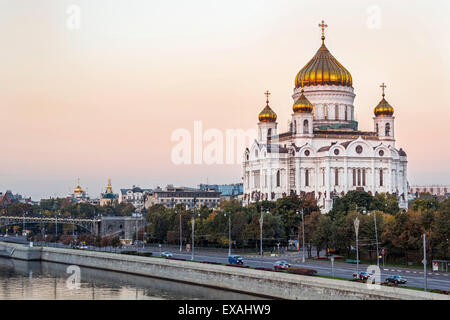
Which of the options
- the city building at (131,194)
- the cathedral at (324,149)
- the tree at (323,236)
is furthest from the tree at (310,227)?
the city building at (131,194)

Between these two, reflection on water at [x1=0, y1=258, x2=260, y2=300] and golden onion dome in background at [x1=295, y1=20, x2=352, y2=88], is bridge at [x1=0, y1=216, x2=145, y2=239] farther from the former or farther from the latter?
reflection on water at [x1=0, y1=258, x2=260, y2=300]

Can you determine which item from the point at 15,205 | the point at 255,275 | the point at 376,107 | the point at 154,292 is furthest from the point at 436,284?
the point at 15,205

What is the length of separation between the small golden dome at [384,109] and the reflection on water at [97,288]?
43952 mm

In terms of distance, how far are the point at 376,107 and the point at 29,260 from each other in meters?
45.3

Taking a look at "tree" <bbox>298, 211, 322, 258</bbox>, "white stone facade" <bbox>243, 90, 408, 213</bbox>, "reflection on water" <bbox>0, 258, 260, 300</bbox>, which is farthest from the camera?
"white stone facade" <bbox>243, 90, 408, 213</bbox>

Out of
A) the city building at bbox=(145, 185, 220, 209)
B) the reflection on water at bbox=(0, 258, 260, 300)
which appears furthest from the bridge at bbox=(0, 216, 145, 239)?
the reflection on water at bbox=(0, 258, 260, 300)

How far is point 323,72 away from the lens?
3698 inches

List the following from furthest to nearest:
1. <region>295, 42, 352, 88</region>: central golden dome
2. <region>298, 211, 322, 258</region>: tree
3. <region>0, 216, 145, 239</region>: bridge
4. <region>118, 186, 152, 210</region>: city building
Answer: <region>118, 186, 152, 210</region>: city building → <region>0, 216, 145, 239</region>: bridge → <region>295, 42, 352, 88</region>: central golden dome → <region>298, 211, 322, 258</region>: tree

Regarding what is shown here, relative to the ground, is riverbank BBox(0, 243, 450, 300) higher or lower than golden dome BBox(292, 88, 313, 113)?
lower

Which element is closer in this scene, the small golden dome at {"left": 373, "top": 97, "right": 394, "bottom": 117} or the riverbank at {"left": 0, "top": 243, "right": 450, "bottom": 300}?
the riverbank at {"left": 0, "top": 243, "right": 450, "bottom": 300}

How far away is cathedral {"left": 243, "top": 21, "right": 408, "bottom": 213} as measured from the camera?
288ft

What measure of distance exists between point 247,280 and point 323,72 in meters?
53.6

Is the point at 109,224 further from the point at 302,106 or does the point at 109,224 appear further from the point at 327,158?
the point at 327,158

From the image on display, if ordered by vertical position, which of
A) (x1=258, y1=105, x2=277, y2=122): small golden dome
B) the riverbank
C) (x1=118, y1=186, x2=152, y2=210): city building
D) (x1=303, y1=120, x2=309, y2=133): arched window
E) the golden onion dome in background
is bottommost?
the riverbank
